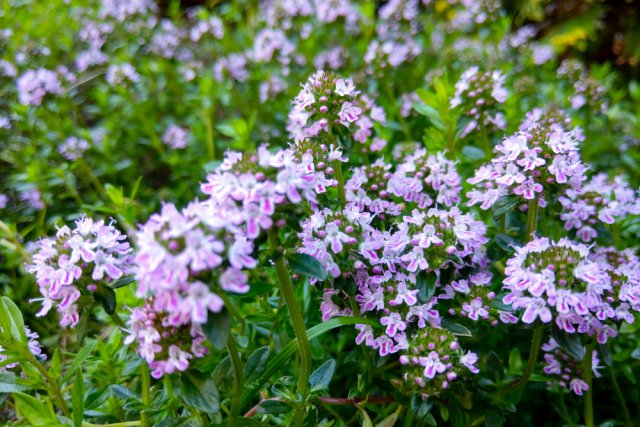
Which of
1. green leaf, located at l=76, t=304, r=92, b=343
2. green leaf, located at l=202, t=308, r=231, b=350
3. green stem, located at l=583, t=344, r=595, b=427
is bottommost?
green stem, located at l=583, t=344, r=595, b=427

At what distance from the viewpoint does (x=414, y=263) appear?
159 cm

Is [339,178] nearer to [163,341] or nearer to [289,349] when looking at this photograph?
[289,349]

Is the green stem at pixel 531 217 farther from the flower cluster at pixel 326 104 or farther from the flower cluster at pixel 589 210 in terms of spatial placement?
the flower cluster at pixel 326 104

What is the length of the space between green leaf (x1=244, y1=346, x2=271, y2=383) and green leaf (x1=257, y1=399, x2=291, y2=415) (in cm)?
9

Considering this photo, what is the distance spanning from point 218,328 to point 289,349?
1.54ft

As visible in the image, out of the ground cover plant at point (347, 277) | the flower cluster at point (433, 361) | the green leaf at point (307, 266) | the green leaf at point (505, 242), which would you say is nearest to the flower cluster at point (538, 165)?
the ground cover plant at point (347, 277)

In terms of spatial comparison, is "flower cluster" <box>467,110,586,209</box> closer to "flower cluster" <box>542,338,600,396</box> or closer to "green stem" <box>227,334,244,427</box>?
"flower cluster" <box>542,338,600,396</box>

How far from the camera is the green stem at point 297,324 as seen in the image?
1.38 meters

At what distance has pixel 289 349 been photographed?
1.62m

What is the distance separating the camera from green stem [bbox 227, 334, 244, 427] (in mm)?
1364

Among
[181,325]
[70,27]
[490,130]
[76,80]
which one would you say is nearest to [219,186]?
[181,325]

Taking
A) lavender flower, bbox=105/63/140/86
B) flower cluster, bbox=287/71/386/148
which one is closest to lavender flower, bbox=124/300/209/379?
flower cluster, bbox=287/71/386/148

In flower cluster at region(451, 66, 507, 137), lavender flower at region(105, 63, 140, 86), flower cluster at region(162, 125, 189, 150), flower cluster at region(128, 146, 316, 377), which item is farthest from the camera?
flower cluster at region(162, 125, 189, 150)

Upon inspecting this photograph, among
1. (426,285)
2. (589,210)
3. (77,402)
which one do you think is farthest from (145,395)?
(589,210)
